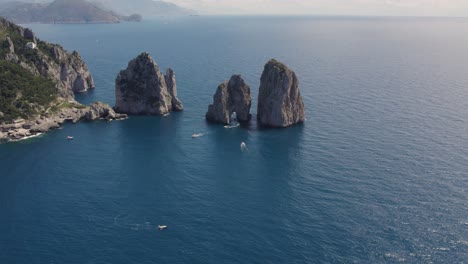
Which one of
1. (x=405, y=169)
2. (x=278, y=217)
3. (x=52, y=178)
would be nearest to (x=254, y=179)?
(x=278, y=217)

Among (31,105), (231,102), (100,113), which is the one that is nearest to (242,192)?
(231,102)

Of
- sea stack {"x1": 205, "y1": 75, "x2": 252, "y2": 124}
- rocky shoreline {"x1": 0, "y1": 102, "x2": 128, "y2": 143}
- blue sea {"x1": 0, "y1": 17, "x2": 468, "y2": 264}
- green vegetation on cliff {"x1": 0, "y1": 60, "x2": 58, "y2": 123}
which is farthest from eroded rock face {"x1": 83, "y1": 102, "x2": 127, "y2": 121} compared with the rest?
sea stack {"x1": 205, "y1": 75, "x2": 252, "y2": 124}

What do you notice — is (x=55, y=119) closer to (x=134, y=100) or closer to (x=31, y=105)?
(x=31, y=105)


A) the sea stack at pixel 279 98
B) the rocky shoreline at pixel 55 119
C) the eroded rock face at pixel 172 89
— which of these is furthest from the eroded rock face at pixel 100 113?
the sea stack at pixel 279 98

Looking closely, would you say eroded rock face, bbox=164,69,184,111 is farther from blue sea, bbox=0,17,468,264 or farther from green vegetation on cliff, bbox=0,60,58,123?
green vegetation on cliff, bbox=0,60,58,123

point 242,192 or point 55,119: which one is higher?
point 55,119

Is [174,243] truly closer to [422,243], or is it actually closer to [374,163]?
[422,243]

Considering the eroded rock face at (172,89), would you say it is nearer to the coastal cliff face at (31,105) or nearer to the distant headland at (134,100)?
the distant headland at (134,100)
